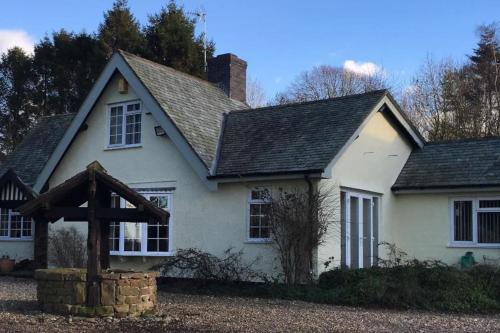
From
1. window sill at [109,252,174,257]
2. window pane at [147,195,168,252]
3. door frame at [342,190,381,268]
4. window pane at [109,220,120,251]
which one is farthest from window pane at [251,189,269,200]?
window pane at [109,220,120,251]

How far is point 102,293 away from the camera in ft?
33.0

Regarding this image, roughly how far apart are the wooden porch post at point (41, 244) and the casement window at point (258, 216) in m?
7.73

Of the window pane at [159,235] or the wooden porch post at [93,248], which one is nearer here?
the wooden porch post at [93,248]

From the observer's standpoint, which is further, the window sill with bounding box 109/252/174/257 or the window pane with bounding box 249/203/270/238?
the window sill with bounding box 109/252/174/257

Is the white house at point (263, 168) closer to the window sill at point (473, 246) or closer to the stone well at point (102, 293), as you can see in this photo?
the window sill at point (473, 246)

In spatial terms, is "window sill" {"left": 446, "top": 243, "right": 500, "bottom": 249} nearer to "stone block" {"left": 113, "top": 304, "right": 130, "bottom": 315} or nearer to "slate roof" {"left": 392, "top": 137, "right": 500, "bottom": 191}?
"slate roof" {"left": 392, "top": 137, "right": 500, "bottom": 191}

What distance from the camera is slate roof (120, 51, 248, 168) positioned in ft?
53.7

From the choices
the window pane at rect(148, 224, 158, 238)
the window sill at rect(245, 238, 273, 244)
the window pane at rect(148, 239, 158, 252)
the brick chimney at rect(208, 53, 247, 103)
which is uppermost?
the brick chimney at rect(208, 53, 247, 103)

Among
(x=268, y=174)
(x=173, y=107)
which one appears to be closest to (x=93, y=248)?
(x=268, y=174)

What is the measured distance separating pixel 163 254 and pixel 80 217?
6178mm

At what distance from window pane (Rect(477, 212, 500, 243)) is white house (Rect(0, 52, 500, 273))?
26 millimetres

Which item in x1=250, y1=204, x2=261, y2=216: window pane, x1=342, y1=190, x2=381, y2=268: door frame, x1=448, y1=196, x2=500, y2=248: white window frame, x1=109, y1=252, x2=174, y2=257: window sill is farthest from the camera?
x1=109, y1=252, x2=174, y2=257: window sill

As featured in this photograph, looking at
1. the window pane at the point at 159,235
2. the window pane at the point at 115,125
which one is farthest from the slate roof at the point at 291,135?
the window pane at the point at 115,125

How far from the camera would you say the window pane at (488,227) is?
16.0 m
